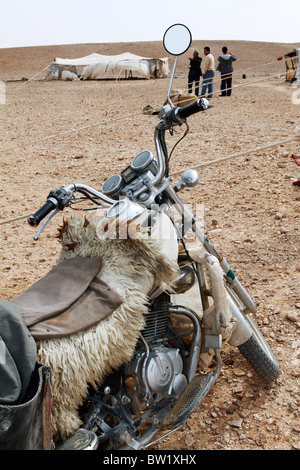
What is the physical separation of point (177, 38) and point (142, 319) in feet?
5.03

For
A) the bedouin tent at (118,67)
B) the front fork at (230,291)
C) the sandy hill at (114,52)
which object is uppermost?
the sandy hill at (114,52)

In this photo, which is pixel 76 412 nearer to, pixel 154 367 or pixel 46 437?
pixel 46 437

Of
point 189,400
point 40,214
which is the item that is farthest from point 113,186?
point 189,400

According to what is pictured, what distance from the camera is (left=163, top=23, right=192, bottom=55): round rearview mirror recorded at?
2.42m

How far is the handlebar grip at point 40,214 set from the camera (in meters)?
1.88

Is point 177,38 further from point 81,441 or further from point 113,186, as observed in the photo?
point 81,441

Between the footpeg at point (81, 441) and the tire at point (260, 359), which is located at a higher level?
the footpeg at point (81, 441)

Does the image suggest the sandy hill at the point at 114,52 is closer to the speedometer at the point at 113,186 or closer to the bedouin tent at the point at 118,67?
the bedouin tent at the point at 118,67

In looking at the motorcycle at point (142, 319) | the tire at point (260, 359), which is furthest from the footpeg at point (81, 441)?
the tire at point (260, 359)

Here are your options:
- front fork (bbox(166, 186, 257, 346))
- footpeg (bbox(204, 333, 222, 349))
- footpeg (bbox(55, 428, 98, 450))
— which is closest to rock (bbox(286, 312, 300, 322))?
front fork (bbox(166, 186, 257, 346))

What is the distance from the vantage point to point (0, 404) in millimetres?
1494

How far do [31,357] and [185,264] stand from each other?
1.10 m

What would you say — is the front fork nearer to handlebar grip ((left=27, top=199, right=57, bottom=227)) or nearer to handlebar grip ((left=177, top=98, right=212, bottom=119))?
handlebar grip ((left=177, top=98, right=212, bottom=119))

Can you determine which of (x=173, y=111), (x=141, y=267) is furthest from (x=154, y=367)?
(x=173, y=111)
